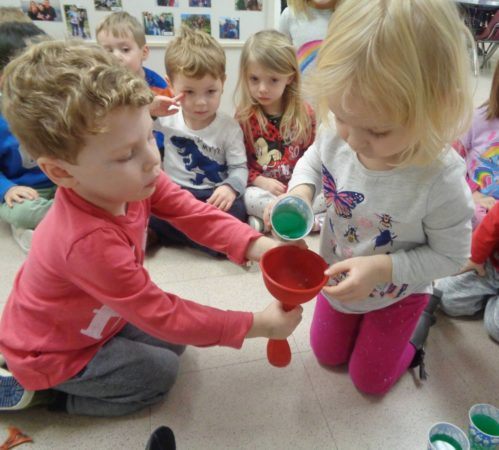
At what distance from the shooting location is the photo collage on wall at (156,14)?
6.43 feet

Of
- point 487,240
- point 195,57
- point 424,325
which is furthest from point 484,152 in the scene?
point 195,57

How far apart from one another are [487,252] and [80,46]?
116 centimetres

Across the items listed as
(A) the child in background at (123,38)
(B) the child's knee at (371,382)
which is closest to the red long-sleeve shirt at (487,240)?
Result: (B) the child's knee at (371,382)

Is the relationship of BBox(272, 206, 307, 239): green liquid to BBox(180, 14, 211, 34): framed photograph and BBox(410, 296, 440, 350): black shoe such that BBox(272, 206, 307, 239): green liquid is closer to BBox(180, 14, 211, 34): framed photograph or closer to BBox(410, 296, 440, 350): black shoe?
BBox(410, 296, 440, 350): black shoe

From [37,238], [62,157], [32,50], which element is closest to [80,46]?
[32,50]

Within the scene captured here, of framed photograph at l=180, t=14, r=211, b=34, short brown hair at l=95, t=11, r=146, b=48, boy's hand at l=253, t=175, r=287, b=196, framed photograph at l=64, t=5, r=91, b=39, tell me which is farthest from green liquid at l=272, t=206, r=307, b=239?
framed photograph at l=64, t=5, r=91, b=39

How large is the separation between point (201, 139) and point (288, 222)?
33.3 inches

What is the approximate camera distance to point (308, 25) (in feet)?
5.52

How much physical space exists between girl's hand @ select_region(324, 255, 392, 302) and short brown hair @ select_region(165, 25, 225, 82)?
0.97m

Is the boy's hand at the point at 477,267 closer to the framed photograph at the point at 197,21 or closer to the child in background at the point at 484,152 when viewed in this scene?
the child in background at the point at 484,152

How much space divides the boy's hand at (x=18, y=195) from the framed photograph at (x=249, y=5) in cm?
142

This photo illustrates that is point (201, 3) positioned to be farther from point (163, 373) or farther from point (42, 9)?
point (163, 373)

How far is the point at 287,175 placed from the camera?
166cm

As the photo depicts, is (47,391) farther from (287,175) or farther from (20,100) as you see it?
(287,175)
